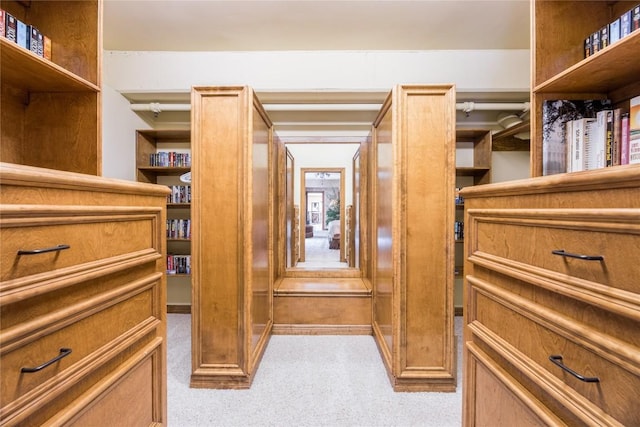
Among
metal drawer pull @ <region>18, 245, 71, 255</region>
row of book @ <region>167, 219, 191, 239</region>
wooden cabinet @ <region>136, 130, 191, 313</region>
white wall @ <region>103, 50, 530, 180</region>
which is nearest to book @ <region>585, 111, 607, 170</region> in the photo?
white wall @ <region>103, 50, 530, 180</region>

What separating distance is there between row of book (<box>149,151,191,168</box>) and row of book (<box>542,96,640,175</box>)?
3097mm

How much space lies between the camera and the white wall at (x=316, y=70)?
259 cm

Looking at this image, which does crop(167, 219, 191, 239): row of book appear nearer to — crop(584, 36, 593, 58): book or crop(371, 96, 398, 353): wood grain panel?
crop(371, 96, 398, 353): wood grain panel

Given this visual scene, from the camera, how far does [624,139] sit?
42.0 inches

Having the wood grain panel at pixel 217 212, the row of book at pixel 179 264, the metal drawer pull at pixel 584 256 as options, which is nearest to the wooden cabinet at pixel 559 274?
the metal drawer pull at pixel 584 256

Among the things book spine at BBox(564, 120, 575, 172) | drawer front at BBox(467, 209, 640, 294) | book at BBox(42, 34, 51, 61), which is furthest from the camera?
book at BBox(42, 34, 51, 61)

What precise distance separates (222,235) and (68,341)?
43.5 inches

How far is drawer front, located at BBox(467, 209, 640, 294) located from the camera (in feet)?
1.91

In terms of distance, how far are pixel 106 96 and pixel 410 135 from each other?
9.02 feet

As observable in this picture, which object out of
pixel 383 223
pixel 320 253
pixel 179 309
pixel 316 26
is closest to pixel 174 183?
pixel 179 309

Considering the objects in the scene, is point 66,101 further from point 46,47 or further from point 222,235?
point 222,235

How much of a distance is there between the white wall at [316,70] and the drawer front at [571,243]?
2041 millimetres

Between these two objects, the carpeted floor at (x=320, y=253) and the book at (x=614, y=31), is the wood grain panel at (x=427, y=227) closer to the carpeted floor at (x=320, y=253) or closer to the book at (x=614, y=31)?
the book at (x=614, y=31)

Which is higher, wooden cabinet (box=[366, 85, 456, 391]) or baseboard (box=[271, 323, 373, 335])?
wooden cabinet (box=[366, 85, 456, 391])
